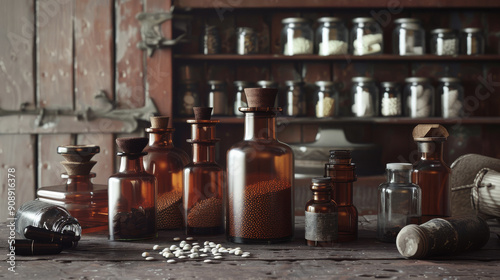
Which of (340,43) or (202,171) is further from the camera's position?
(340,43)

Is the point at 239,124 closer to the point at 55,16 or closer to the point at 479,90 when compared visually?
the point at 55,16

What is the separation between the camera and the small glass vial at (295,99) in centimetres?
249

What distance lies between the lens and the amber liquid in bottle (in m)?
1.03

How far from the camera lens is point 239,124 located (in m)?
2.66

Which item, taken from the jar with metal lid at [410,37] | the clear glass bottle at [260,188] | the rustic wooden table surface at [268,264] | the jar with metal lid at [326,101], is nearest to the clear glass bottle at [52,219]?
the rustic wooden table surface at [268,264]

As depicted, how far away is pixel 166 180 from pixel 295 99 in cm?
145

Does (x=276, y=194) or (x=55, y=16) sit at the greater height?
(x=55, y=16)

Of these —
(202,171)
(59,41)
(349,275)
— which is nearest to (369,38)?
(59,41)

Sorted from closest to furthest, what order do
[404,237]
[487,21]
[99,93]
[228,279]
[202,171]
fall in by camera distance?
[228,279], [404,237], [202,171], [99,93], [487,21]

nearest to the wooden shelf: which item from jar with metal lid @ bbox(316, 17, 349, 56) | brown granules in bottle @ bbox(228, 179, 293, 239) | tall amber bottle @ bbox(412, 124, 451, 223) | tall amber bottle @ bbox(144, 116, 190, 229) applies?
jar with metal lid @ bbox(316, 17, 349, 56)

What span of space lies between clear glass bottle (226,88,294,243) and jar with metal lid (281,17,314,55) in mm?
1561

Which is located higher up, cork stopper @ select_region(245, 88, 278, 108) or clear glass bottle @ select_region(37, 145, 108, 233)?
cork stopper @ select_region(245, 88, 278, 108)

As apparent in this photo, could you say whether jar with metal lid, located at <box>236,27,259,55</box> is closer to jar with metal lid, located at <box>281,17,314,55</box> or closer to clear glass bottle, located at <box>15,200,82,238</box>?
jar with metal lid, located at <box>281,17,314,55</box>

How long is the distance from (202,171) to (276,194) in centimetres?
17
